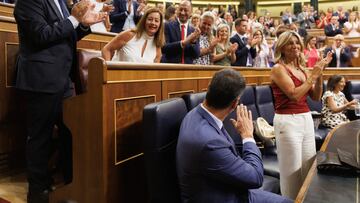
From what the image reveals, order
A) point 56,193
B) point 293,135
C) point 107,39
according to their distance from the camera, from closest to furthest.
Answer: point 56,193 < point 293,135 < point 107,39

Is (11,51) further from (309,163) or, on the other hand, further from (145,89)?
(309,163)

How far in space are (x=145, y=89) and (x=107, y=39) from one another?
90 cm

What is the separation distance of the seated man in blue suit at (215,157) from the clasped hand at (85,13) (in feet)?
1.65

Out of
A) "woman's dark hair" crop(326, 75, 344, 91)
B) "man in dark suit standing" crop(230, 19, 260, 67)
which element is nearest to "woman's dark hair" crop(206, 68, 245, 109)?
"man in dark suit standing" crop(230, 19, 260, 67)

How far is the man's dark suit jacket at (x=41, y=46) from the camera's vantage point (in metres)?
1.05

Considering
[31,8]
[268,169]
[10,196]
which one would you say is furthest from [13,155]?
[268,169]

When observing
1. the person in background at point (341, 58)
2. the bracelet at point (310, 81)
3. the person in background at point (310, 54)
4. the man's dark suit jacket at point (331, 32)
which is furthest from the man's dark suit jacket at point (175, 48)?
the man's dark suit jacket at point (331, 32)

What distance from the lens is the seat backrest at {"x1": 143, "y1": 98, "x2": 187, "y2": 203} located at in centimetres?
86

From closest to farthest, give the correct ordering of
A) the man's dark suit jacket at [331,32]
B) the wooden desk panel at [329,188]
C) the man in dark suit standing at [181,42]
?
1. the wooden desk panel at [329,188]
2. the man in dark suit standing at [181,42]
3. the man's dark suit jacket at [331,32]

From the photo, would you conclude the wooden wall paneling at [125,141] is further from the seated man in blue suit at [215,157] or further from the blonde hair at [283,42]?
the blonde hair at [283,42]

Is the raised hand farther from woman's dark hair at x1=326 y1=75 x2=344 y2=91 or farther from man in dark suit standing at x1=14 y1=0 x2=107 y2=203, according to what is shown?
woman's dark hair at x1=326 y1=75 x2=344 y2=91

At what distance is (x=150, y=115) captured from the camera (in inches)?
33.9

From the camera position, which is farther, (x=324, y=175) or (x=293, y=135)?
(x=293, y=135)

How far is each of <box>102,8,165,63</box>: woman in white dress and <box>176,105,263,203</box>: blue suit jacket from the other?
598mm
